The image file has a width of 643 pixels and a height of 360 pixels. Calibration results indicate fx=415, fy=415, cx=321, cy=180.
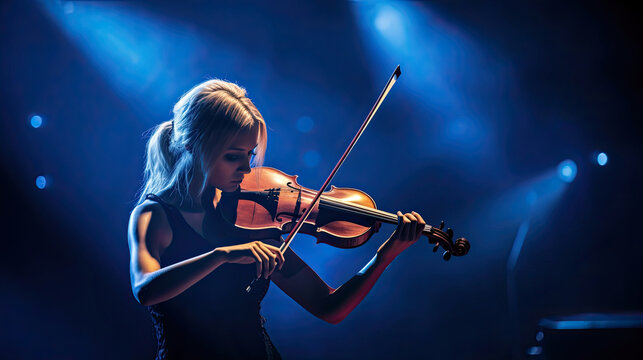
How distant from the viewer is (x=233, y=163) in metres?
1.32

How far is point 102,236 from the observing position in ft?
9.95

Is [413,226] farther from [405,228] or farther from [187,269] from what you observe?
[187,269]

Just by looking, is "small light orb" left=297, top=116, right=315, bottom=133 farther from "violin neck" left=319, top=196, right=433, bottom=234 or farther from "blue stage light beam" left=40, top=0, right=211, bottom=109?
"violin neck" left=319, top=196, right=433, bottom=234

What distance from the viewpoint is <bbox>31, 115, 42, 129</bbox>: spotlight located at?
9.59 feet

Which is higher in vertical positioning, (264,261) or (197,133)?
(197,133)

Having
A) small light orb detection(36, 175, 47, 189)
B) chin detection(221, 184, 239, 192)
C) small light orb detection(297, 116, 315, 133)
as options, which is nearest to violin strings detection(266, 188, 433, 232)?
chin detection(221, 184, 239, 192)

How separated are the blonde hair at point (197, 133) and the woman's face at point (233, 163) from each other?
0.02 m

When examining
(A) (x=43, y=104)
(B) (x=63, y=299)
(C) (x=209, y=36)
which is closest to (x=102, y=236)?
(B) (x=63, y=299)

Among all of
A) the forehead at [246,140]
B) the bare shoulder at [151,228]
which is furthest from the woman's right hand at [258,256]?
the forehead at [246,140]

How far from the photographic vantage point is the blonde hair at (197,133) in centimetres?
130

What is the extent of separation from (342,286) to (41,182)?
2.57m

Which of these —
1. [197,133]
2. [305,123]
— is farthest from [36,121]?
[197,133]

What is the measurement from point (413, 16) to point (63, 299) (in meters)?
3.64

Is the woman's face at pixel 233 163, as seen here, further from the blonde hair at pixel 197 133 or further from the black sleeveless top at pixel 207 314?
the black sleeveless top at pixel 207 314
